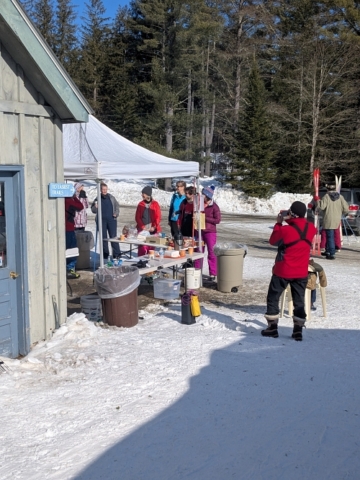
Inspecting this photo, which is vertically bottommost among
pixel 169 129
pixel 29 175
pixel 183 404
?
pixel 183 404

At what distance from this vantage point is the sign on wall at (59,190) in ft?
20.4

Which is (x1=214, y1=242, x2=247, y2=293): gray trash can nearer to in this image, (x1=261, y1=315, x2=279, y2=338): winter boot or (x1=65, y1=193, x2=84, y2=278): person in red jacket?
(x1=261, y1=315, x2=279, y2=338): winter boot

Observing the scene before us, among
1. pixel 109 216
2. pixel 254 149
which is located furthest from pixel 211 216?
pixel 254 149

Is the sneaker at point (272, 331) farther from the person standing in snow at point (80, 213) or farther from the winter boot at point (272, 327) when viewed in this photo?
the person standing in snow at point (80, 213)

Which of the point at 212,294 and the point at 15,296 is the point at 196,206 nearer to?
the point at 212,294

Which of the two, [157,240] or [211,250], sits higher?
[157,240]

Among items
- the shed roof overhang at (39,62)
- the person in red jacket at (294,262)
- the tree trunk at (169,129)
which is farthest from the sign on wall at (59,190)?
the tree trunk at (169,129)

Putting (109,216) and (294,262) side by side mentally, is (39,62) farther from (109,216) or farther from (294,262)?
(109,216)

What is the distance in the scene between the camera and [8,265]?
586cm

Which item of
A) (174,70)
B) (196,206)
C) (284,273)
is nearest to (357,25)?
(174,70)

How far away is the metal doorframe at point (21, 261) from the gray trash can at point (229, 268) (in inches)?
173

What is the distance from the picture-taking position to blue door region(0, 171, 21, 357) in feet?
18.9

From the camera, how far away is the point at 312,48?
106ft

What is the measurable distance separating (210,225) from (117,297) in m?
3.83
